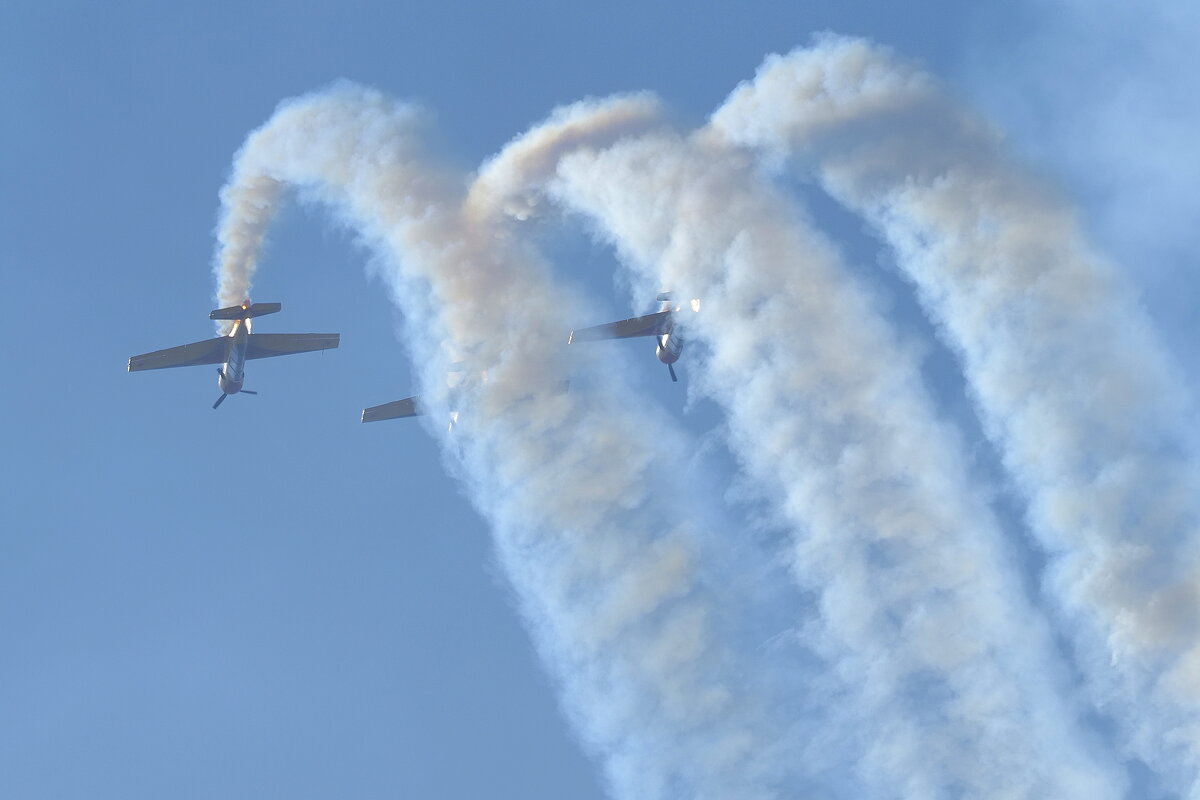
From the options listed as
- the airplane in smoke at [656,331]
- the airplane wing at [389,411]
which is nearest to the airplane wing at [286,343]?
the airplane wing at [389,411]

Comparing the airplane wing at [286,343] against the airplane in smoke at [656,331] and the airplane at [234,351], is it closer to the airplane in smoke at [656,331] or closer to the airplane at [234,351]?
the airplane at [234,351]

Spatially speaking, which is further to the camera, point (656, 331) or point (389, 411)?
point (389, 411)

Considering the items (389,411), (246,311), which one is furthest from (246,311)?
(389,411)

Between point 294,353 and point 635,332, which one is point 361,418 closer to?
point 294,353

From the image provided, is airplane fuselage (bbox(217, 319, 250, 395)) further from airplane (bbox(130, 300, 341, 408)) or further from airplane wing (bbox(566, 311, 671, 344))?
airplane wing (bbox(566, 311, 671, 344))

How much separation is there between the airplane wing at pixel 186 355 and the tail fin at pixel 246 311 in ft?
16.3

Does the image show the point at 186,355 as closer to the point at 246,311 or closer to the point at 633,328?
the point at 246,311

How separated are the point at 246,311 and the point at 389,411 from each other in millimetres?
12305

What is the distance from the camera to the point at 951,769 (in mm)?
53031

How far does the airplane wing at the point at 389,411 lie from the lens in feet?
228

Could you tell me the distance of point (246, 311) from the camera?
58.7 meters

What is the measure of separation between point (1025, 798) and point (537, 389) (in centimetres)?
2205

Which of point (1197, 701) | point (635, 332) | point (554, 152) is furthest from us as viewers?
point (635, 332)

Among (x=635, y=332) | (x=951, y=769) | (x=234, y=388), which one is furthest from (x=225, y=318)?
(x=951, y=769)
